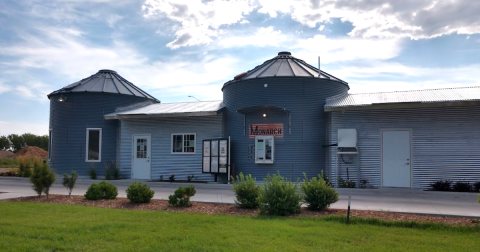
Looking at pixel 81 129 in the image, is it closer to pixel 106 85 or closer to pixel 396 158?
pixel 106 85

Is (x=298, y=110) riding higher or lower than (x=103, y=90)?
lower

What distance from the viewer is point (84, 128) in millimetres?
20406

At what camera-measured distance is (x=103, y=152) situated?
796 inches

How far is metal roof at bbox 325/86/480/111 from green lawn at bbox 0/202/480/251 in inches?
288

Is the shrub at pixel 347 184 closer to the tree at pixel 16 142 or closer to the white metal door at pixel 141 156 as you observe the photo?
the white metal door at pixel 141 156

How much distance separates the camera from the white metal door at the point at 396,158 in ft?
49.0

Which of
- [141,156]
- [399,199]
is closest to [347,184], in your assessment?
[399,199]

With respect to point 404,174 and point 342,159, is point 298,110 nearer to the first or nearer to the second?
point 342,159

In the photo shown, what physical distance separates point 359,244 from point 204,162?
37.5ft

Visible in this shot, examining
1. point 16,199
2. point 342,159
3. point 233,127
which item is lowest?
point 16,199

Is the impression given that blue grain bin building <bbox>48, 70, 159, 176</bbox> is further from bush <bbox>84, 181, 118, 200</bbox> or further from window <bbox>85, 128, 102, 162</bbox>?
bush <bbox>84, 181, 118, 200</bbox>

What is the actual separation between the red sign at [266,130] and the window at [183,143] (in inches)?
121

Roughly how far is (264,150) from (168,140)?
16.2 ft

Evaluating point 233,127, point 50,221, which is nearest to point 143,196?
point 50,221
